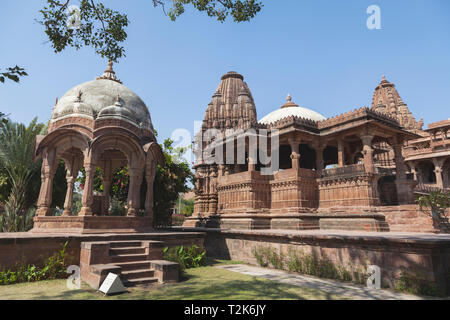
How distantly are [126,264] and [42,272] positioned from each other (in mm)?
2253

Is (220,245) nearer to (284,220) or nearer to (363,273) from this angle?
(284,220)

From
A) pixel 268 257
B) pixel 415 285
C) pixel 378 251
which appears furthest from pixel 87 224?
pixel 415 285

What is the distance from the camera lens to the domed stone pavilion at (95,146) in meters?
10.6

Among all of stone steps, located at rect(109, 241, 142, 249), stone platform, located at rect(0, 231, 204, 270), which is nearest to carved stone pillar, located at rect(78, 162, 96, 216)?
stone platform, located at rect(0, 231, 204, 270)

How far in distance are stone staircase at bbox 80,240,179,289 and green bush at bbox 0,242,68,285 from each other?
805mm

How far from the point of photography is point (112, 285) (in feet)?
20.2

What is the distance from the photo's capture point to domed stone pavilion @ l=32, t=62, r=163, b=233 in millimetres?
10562

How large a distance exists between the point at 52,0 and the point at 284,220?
13882 mm

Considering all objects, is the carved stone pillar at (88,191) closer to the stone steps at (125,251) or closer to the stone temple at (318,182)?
the stone steps at (125,251)

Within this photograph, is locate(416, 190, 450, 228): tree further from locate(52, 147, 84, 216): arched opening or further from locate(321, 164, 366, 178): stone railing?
locate(52, 147, 84, 216): arched opening

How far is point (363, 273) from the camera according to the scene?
773 centimetres

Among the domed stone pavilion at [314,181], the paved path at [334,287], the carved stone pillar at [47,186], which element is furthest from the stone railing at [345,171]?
the carved stone pillar at [47,186]

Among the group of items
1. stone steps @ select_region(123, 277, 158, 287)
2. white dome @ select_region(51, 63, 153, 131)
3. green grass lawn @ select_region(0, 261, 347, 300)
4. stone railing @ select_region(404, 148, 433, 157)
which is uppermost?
stone railing @ select_region(404, 148, 433, 157)
